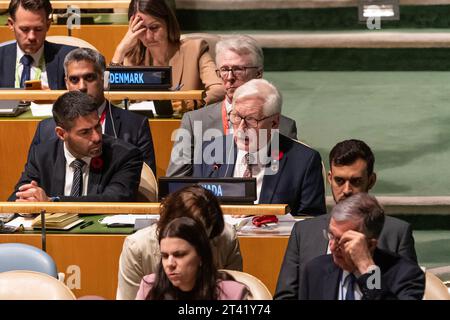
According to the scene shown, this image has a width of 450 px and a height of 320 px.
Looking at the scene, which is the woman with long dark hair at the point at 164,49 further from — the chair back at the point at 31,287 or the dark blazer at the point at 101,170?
the chair back at the point at 31,287

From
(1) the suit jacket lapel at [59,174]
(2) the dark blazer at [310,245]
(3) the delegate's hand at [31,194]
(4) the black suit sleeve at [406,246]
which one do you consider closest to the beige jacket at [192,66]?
(1) the suit jacket lapel at [59,174]

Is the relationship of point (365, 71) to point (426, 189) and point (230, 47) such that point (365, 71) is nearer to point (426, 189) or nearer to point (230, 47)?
point (426, 189)

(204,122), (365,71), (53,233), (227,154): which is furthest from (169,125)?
(365,71)

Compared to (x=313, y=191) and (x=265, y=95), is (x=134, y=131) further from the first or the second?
(x=313, y=191)

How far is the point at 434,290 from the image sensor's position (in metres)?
4.40

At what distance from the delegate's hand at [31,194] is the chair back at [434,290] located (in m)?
1.62

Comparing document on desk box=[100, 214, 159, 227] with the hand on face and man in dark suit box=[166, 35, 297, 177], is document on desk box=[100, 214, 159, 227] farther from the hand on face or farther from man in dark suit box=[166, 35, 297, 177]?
the hand on face

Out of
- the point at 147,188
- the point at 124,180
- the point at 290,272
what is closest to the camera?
the point at 290,272

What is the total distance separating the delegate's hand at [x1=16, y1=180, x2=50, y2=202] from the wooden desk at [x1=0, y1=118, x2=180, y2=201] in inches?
36.0

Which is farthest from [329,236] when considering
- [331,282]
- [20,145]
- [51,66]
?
Answer: [51,66]

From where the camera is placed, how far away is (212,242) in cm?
459

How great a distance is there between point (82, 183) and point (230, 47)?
91 centimetres

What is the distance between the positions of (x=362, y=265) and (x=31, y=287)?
1.10m

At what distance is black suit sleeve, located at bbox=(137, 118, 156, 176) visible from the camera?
588 centimetres
